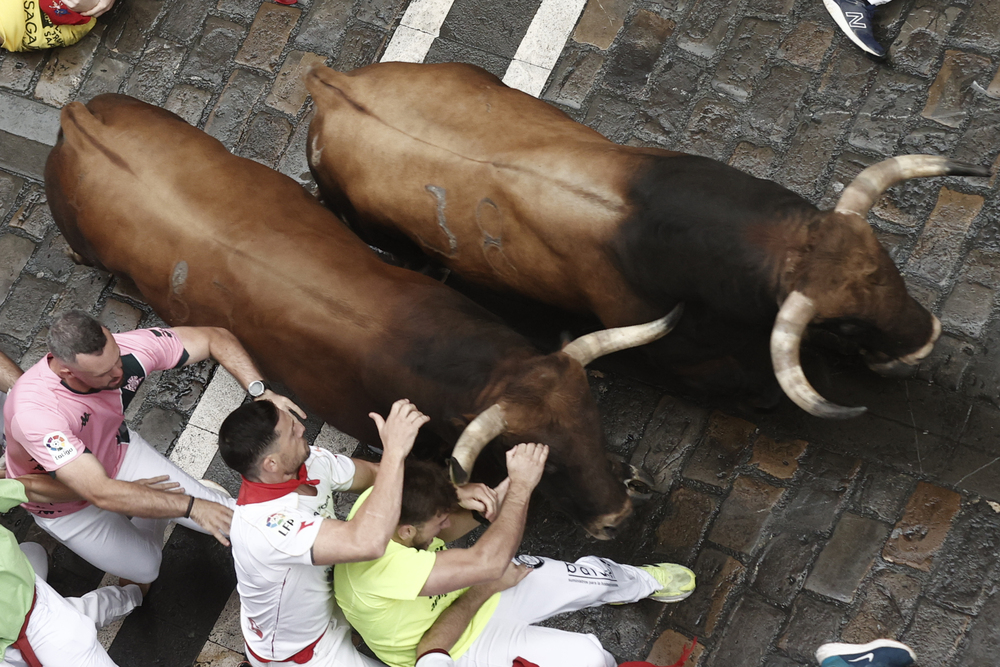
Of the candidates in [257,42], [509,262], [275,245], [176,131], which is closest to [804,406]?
[509,262]

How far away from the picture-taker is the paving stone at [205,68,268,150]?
262 inches

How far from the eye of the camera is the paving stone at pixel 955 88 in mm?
5414

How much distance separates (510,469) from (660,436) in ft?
5.40

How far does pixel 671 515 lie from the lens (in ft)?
16.3

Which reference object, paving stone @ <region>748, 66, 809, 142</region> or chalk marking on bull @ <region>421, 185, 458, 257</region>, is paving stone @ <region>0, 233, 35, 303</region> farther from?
paving stone @ <region>748, 66, 809, 142</region>

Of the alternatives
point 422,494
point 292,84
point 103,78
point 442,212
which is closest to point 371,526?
point 422,494

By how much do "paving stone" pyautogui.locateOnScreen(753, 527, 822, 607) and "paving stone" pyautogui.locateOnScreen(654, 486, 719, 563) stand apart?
34 cm

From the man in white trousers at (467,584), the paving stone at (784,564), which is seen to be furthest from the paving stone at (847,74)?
the man in white trousers at (467,584)

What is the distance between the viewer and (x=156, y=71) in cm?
698

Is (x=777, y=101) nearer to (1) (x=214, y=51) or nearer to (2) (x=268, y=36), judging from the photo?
(2) (x=268, y=36)

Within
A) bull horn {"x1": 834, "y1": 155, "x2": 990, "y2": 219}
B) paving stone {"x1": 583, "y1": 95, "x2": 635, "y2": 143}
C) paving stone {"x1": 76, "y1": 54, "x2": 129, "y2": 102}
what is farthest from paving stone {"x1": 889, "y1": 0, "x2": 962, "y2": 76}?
paving stone {"x1": 76, "y1": 54, "x2": 129, "y2": 102}

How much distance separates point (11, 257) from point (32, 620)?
3.31 metres

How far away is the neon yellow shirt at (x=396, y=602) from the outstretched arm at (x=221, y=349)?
1263mm

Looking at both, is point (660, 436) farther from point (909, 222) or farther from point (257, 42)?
point (257, 42)
